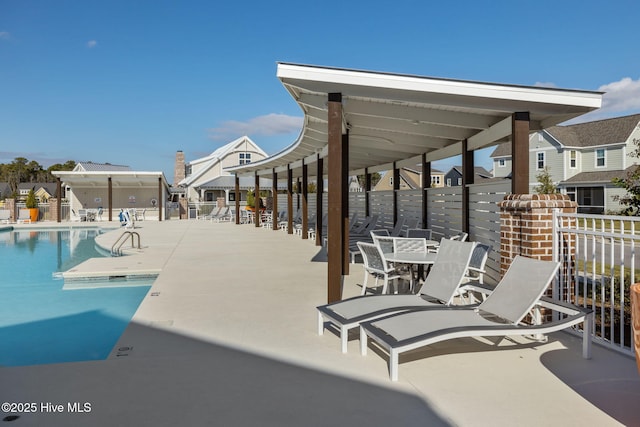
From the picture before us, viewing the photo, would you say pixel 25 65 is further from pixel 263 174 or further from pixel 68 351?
pixel 68 351

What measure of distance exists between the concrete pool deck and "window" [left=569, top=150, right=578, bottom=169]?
28.7 metres

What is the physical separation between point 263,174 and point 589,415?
20.4m

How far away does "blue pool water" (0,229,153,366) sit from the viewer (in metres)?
4.79

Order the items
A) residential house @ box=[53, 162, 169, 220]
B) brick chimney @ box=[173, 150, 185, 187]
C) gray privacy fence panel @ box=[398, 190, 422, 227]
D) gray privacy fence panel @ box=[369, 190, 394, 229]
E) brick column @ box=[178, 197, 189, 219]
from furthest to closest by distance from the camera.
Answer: brick chimney @ box=[173, 150, 185, 187]
brick column @ box=[178, 197, 189, 219]
residential house @ box=[53, 162, 169, 220]
gray privacy fence panel @ box=[369, 190, 394, 229]
gray privacy fence panel @ box=[398, 190, 422, 227]

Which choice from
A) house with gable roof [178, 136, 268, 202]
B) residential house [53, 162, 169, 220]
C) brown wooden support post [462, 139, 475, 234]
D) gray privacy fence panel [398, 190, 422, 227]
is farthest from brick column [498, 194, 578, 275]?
house with gable roof [178, 136, 268, 202]

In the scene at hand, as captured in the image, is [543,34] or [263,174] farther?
[263,174]

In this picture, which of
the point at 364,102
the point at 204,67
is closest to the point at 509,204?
the point at 364,102

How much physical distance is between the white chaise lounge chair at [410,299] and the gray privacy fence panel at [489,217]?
222 cm

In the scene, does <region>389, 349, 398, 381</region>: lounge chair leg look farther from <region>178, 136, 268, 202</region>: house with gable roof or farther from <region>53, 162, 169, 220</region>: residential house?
<region>178, 136, 268, 202</region>: house with gable roof

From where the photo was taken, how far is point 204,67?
85.1 feet

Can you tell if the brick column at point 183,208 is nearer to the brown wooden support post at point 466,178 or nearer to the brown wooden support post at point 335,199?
the brown wooden support post at point 466,178

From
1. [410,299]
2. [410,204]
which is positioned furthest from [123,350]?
[410,204]

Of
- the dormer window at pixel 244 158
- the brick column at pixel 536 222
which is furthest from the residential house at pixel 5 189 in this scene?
the brick column at pixel 536 222

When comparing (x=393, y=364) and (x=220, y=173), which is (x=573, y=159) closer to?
(x=220, y=173)
